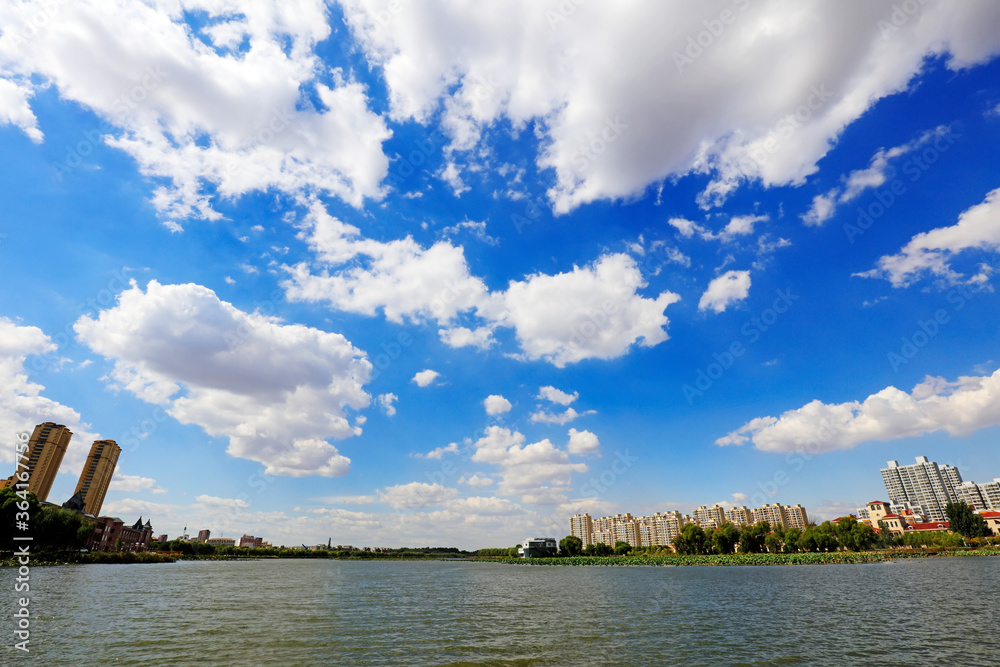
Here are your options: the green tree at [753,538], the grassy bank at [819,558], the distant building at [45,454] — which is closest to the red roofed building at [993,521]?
the grassy bank at [819,558]

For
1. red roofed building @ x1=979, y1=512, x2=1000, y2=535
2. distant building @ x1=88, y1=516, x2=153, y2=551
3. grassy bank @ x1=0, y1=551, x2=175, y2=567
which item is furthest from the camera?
red roofed building @ x1=979, y1=512, x2=1000, y2=535

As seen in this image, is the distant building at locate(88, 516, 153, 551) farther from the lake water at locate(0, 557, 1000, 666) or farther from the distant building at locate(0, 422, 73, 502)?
the lake water at locate(0, 557, 1000, 666)

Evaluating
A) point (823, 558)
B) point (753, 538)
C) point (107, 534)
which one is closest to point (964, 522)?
point (753, 538)

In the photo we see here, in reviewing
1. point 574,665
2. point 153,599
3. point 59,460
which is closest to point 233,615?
point 153,599

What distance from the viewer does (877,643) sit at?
2922 cm

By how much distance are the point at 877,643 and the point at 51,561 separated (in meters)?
152

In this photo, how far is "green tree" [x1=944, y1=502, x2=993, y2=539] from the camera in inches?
6526

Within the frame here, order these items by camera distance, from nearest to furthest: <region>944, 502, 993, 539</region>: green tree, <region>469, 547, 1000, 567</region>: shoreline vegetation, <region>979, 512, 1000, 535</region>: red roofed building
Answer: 1. <region>469, 547, 1000, 567</region>: shoreline vegetation
2. <region>944, 502, 993, 539</region>: green tree
3. <region>979, 512, 1000, 535</region>: red roofed building

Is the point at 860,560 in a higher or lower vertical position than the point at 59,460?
lower

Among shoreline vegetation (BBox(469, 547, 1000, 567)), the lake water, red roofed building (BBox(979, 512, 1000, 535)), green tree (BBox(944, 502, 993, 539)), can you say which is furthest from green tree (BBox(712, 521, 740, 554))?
red roofed building (BBox(979, 512, 1000, 535))

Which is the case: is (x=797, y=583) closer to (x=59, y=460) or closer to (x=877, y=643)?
(x=877, y=643)

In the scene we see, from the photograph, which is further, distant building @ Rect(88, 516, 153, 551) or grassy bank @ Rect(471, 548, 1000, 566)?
distant building @ Rect(88, 516, 153, 551)

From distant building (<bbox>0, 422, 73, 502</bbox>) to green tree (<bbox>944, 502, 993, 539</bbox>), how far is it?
36324cm

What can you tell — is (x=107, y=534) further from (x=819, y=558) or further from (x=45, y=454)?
(x=819, y=558)
